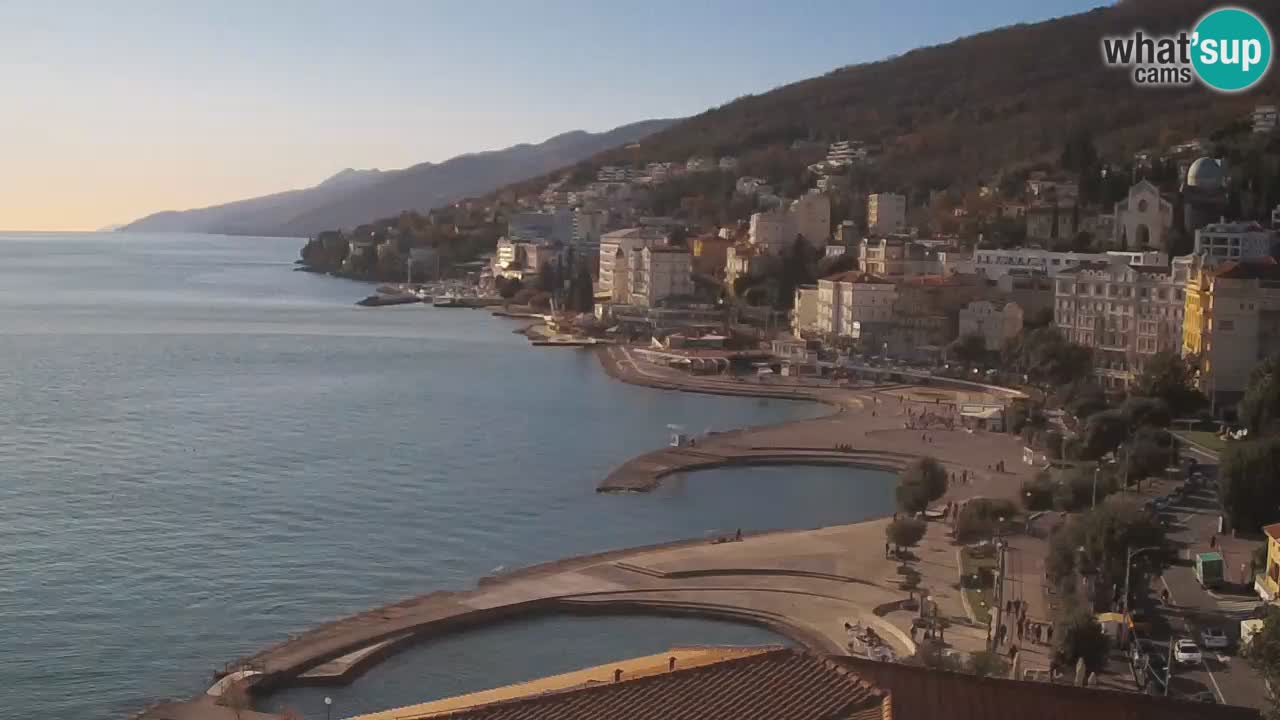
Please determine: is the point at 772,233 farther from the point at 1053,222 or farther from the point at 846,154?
the point at 846,154

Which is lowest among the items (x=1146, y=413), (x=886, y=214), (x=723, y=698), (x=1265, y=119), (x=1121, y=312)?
(x=1146, y=413)

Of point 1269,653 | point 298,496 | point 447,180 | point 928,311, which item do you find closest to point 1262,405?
point 298,496

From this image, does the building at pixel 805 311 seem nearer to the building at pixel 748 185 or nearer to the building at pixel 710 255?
the building at pixel 710 255

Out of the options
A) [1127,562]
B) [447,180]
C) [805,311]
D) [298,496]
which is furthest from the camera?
[447,180]

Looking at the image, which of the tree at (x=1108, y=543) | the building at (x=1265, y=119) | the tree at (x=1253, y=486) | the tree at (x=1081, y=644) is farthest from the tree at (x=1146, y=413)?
the building at (x=1265, y=119)

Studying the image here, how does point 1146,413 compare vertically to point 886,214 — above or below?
below
